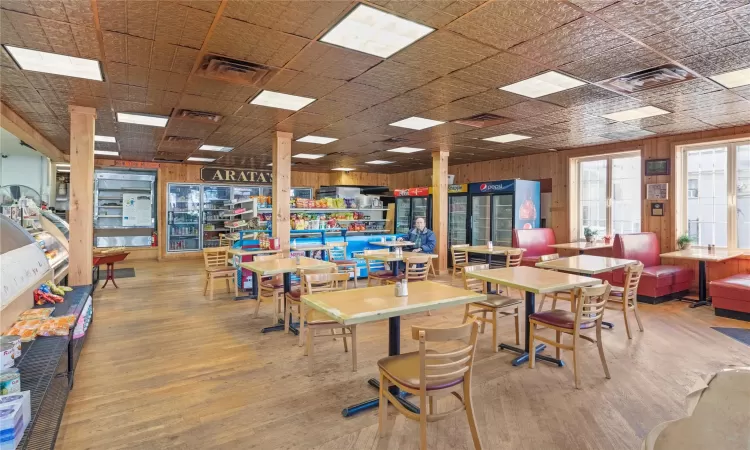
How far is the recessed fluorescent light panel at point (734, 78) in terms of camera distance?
4.21 metres

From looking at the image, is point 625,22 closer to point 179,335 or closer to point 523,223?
point 179,335

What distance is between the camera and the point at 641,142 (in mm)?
7828

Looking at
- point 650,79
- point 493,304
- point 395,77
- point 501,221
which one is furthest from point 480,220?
point 395,77

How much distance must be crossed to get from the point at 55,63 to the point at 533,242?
8263mm

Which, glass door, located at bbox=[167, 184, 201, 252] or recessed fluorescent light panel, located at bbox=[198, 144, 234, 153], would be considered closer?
recessed fluorescent light panel, located at bbox=[198, 144, 234, 153]

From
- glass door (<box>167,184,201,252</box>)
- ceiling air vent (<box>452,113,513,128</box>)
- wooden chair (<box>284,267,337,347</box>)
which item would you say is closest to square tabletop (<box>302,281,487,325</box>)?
wooden chair (<box>284,267,337,347</box>)

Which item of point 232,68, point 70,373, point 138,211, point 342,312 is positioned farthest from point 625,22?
point 138,211

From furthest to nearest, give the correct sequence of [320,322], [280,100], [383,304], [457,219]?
[457,219], [280,100], [320,322], [383,304]

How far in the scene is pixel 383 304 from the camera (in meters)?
2.72

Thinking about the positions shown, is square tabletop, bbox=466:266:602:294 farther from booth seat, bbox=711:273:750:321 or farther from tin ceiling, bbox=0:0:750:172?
booth seat, bbox=711:273:750:321

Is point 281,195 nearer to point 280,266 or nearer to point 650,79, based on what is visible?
point 280,266

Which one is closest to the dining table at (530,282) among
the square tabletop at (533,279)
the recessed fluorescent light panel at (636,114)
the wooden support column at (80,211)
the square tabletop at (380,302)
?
the square tabletop at (533,279)

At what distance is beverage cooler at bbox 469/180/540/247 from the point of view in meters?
8.93

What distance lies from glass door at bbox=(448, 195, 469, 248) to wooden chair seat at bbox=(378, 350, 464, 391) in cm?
787
